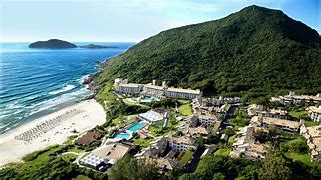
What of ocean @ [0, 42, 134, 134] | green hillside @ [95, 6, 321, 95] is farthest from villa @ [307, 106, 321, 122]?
ocean @ [0, 42, 134, 134]

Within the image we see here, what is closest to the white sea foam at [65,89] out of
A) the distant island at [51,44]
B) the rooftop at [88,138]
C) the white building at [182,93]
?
the white building at [182,93]

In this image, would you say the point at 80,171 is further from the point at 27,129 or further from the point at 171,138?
the point at 27,129

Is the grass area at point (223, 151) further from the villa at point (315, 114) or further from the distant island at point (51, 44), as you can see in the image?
the distant island at point (51, 44)

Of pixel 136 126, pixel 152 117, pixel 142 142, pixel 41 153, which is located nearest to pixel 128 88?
pixel 152 117

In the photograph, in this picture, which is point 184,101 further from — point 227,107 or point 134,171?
point 134,171

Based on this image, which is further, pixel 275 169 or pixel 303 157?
pixel 303 157

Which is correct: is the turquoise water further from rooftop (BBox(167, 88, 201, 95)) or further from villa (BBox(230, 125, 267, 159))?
villa (BBox(230, 125, 267, 159))
